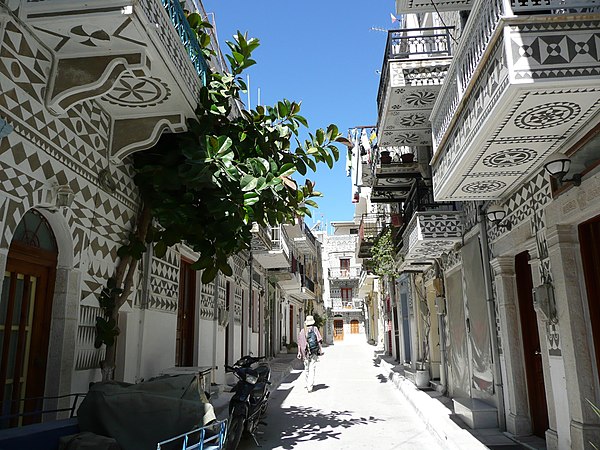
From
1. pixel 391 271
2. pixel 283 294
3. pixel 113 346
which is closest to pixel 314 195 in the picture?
pixel 113 346

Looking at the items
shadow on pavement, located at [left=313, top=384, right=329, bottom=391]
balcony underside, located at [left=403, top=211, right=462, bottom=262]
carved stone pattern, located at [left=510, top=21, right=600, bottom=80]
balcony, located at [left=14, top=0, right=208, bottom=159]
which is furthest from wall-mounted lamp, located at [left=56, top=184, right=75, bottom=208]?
shadow on pavement, located at [left=313, top=384, right=329, bottom=391]

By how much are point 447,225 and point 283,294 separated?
1814cm

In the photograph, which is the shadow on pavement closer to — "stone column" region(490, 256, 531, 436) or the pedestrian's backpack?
the pedestrian's backpack

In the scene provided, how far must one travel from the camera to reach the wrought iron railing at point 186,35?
4.87 meters

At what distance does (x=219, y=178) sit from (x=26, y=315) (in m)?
2.25

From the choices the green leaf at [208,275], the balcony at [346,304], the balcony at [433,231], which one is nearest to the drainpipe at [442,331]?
the balcony at [433,231]

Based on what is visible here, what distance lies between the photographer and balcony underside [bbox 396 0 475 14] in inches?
307

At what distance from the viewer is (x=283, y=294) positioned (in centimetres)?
2648

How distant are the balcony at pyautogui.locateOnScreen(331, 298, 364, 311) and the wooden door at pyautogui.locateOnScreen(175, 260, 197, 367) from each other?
4322 cm

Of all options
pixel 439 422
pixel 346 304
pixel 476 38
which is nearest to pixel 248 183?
pixel 476 38

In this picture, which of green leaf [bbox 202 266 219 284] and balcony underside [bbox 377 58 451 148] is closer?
green leaf [bbox 202 266 219 284]

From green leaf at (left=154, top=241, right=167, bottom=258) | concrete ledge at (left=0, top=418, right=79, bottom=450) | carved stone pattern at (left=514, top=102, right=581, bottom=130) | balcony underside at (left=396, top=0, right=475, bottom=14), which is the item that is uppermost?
balcony underside at (left=396, top=0, right=475, bottom=14)

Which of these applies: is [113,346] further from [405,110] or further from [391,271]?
[391,271]

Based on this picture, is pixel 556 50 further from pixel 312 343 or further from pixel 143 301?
pixel 312 343
